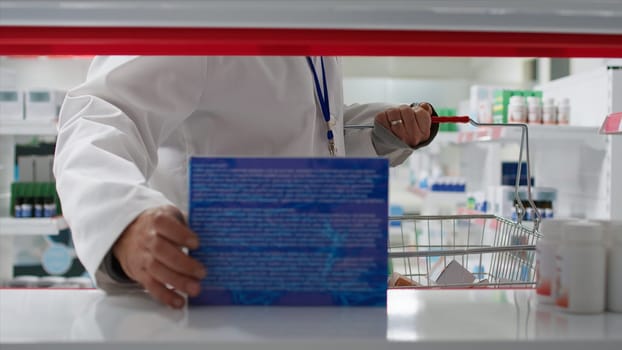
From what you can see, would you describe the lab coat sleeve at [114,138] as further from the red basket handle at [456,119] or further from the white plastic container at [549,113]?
the white plastic container at [549,113]

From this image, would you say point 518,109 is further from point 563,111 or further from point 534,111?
point 563,111

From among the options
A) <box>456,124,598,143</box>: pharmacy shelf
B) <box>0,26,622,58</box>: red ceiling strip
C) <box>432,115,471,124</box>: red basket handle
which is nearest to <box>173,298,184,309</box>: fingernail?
<box>0,26,622,58</box>: red ceiling strip

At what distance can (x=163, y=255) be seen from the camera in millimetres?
786

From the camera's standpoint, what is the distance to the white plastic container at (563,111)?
392cm

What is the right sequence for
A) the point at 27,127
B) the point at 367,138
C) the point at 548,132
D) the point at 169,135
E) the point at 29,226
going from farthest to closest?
the point at 27,127
the point at 29,226
the point at 548,132
the point at 367,138
the point at 169,135

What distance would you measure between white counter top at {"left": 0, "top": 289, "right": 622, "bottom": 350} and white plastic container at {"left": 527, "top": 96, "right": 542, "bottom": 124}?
325cm

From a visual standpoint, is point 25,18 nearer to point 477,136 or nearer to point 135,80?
point 135,80

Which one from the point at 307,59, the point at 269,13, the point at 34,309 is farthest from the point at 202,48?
the point at 307,59

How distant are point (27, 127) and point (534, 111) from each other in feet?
11.3

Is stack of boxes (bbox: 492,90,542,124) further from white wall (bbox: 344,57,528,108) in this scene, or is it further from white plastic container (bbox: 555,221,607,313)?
white wall (bbox: 344,57,528,108)

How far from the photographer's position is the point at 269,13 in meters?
0.72

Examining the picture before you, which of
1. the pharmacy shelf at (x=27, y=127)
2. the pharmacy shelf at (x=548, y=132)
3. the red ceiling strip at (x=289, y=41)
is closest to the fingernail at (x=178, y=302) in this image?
the red ceiling strip at (x=289, y=41)

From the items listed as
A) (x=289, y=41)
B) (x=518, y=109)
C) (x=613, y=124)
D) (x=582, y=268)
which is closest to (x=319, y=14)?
(x=289, y=41)

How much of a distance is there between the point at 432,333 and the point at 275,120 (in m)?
0.80
